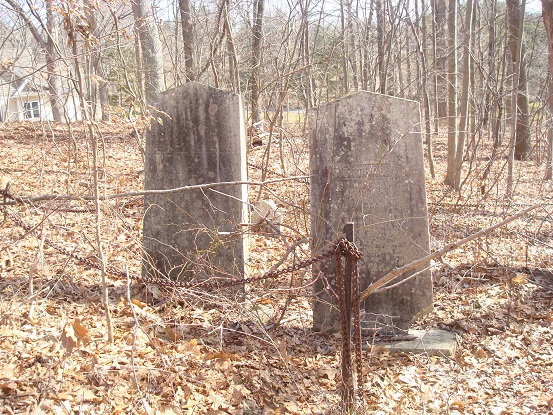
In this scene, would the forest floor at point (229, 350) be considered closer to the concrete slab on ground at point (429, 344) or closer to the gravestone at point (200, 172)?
the concrete slab on ground at point (429, 344)

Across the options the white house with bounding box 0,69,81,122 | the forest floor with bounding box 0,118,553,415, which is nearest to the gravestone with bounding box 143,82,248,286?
the forest floor with bounding box 0,118,553,415

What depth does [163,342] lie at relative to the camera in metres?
3.96

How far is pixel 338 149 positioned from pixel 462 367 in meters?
2.00

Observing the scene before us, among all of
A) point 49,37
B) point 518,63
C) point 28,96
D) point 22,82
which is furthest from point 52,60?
point 518,63

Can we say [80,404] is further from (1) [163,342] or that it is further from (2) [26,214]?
(2) [26,214]

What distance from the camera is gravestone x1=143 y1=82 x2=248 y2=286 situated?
526 cm

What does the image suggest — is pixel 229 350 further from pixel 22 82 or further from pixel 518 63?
pixel 518 63

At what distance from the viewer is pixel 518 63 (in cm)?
1054

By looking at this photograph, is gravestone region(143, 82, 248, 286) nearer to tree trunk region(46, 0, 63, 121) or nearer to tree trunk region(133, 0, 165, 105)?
tree trunk region(46, 0, 63, 121)

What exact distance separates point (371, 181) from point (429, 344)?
142 centimetres

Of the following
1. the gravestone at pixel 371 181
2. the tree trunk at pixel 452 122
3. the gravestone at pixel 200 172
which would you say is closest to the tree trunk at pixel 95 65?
the gravestone at pixel 200 172

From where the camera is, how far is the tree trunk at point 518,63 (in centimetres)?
1028

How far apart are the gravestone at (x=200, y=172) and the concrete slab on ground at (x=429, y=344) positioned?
164cm

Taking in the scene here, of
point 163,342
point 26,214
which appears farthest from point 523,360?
point 26,214
